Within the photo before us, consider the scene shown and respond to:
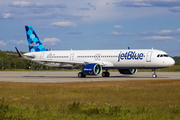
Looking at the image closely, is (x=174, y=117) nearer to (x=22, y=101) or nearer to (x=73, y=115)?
(x=73, y=115)

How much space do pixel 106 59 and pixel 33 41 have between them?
16.8 meters

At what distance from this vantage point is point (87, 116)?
13.2 meters

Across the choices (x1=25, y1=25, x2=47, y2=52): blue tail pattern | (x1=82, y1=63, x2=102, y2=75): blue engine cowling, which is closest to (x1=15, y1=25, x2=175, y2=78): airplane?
(x1=82, y1=63, x2=102, y2=75): blue engine cowling

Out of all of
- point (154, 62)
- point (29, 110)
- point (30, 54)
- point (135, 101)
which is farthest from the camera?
point (30, 54)

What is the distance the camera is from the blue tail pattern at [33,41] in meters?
56.7

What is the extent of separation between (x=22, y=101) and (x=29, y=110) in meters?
3.50

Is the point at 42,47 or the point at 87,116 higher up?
the point at 42,47

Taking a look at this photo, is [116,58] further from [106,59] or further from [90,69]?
[90,69]

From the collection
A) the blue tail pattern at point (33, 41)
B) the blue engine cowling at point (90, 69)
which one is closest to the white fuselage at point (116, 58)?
the blue engine cowling at point (90, 69)

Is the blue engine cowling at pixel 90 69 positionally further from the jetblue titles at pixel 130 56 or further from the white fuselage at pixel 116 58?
the jetblue titles at pixel 130 56

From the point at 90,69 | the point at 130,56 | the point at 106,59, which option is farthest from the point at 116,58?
the point at 90,69

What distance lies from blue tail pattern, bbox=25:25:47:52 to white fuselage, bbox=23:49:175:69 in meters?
2.85

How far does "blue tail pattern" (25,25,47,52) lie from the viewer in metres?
56.7

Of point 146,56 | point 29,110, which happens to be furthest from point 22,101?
point 146,56
